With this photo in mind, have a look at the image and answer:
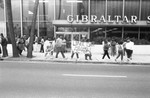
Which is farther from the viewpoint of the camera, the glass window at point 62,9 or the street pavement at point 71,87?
the glass window at point 62,9

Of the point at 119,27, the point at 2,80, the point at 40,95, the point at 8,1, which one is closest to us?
the point at 40,95

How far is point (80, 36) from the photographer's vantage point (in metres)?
21.8

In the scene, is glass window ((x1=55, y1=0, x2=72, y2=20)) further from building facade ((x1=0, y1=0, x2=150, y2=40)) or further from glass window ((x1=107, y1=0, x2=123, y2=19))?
glass window ((x1=107, y1=0, x2=123, y2=19))

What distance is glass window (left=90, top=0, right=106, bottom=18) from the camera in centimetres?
2175

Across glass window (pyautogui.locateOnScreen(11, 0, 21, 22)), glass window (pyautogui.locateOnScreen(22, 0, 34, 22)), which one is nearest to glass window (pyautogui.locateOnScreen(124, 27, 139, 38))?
glass window (pyautogui.locateOnScreen(22, 0, 34, 22))

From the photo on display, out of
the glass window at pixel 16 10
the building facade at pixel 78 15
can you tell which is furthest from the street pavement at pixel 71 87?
the glass window at pixel 16 10

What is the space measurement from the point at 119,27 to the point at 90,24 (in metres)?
4.39

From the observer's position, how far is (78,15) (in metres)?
21.1

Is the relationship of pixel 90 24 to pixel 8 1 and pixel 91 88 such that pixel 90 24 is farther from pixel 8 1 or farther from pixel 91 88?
pixel 91 88

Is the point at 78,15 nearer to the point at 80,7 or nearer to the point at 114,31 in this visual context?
the point at 80,7

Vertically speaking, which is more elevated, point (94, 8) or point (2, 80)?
point (94, 8)

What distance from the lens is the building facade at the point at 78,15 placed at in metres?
21.4

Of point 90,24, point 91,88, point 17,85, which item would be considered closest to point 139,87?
point 91,88

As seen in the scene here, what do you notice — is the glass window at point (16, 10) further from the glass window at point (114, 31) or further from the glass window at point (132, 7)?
the glass window at point (132, 7)
